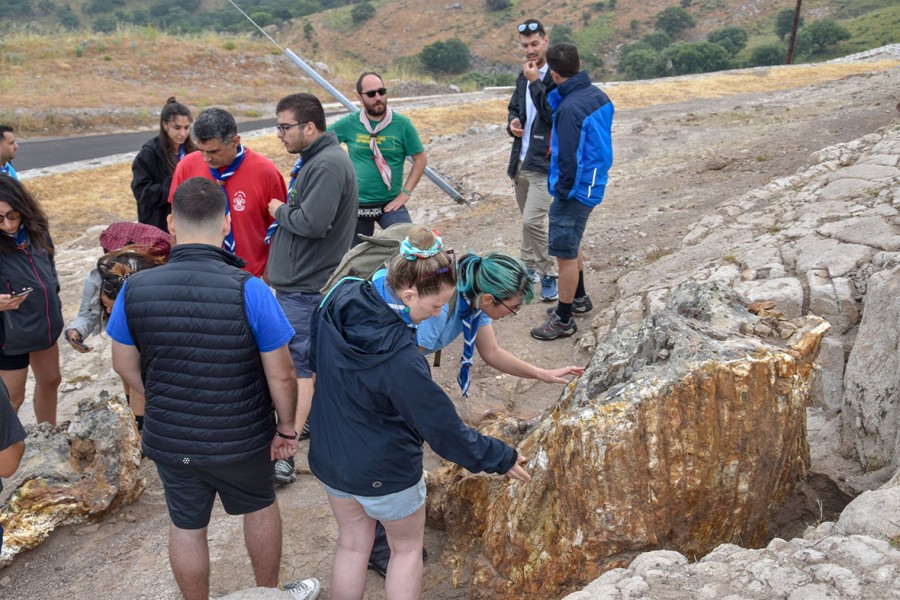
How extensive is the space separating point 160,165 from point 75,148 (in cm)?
1422

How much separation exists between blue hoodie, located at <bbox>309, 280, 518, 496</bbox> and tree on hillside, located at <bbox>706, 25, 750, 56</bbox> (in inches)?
2213

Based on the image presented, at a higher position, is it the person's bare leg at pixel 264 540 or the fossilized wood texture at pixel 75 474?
the person's bare leg at pixel 264 540

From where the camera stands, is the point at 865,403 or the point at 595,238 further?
the point at 595,238

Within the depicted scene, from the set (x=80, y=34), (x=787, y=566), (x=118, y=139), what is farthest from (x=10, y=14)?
(x=787, y=566)

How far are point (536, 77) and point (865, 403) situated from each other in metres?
3.50

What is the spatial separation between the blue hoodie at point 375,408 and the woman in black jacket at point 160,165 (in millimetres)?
3154

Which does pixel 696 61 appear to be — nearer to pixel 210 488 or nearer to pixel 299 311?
pixel 299 311

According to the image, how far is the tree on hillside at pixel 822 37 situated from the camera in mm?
47062

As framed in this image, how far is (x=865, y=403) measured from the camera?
11.3ft

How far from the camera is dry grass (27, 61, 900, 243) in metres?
12.3

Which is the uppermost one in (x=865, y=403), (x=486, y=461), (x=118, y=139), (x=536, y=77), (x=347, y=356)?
(x=536, y=77)

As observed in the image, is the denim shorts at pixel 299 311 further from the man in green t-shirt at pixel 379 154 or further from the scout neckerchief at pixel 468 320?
the man in green t-shirt at pixel 379 154

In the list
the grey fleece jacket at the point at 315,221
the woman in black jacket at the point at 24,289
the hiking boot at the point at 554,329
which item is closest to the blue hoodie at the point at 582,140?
the hiking boot at the point at 554,329

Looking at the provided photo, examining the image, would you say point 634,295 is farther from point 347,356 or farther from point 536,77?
point 347,356
